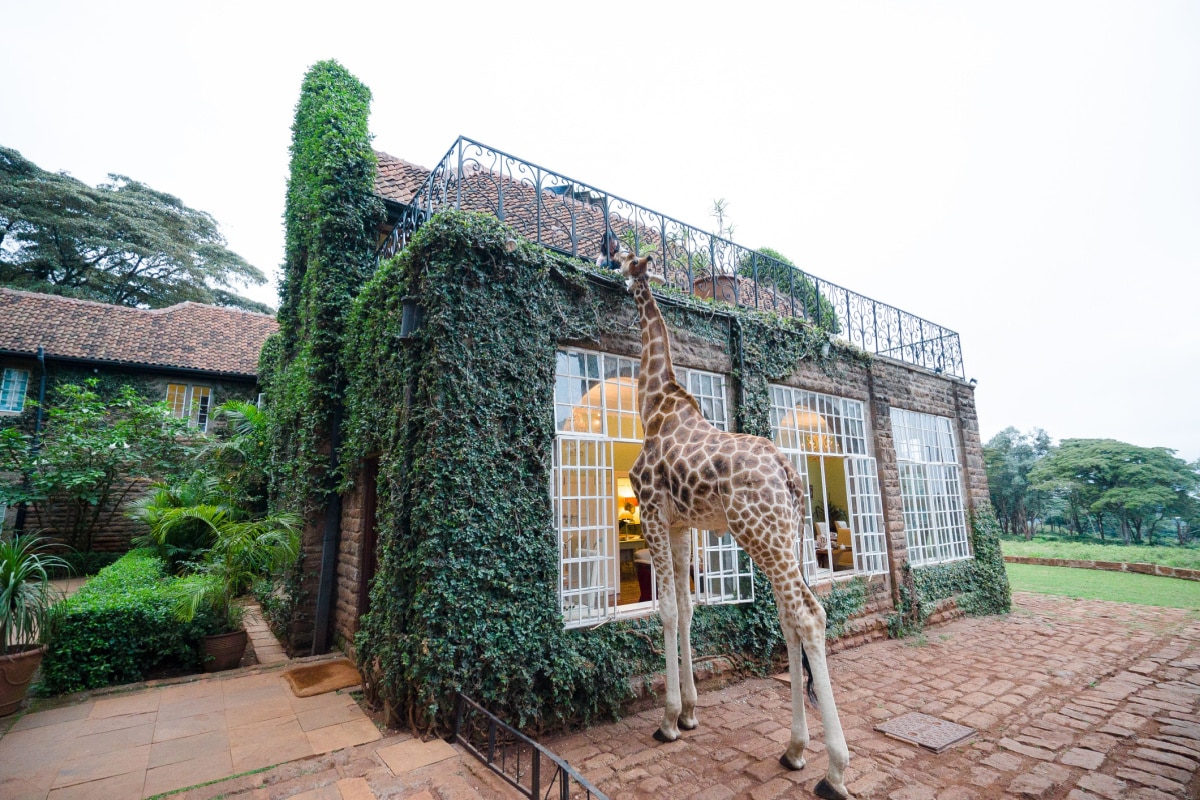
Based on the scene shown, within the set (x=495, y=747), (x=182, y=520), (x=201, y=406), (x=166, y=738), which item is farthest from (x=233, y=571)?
(x=201, y=406)

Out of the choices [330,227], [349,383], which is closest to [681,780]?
[349,383]

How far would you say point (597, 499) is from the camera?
18.2 feet

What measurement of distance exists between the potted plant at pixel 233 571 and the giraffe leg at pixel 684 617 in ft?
15.6

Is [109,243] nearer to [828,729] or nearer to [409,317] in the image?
[409,317]

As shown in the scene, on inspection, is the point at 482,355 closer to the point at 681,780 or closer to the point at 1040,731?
the point at 681,780

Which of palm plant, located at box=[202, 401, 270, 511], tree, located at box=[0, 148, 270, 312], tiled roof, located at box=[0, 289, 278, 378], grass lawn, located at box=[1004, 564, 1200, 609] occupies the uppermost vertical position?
tree, located at box=[0, 148, 270, 312]

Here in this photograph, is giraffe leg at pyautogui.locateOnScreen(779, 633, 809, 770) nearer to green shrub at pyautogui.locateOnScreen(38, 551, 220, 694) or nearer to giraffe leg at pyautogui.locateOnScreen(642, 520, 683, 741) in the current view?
giraffe leg at pyautogui.locateOnScreen(642, 520, 683, 741)

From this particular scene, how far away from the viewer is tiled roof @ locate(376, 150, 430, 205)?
27.7 feet

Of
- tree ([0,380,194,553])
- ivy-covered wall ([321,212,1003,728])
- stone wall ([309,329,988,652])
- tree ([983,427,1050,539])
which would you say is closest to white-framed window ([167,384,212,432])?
tree ([0,380,194,553])

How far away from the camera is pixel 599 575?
5.41 m

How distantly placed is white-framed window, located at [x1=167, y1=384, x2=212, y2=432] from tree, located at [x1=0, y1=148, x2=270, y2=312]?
12647 mm

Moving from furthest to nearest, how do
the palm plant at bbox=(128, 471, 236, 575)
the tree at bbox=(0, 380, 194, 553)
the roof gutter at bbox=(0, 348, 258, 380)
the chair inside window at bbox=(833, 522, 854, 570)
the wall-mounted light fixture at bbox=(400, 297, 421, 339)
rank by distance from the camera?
the roof gutter at bbox=(0, 348, 258, 380) → the tree at bbox=(0, 380, 194, 553) → the chair inside window at bbox=(833, 522, 854, 570) → the palm plant at bbox=(128, 471, 236, 575) → the wall-mounted light fixture at bbox=(400, 297, 421, 339)

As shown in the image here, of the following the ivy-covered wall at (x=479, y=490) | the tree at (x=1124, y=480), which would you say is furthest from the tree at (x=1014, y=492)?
the ivy-covered wall at (x=479, y=490)

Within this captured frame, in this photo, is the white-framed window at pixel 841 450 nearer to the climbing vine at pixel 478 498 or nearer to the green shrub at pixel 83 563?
the climbing vine at pixel 478 498
